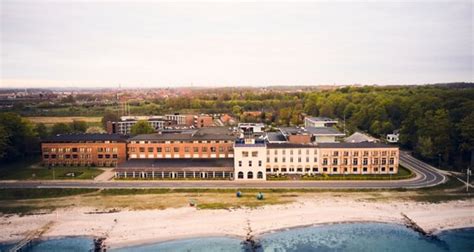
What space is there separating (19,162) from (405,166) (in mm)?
81176

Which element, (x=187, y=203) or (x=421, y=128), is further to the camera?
(x=421, y=128)

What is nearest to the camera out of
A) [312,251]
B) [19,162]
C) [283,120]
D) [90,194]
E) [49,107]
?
[312,251]

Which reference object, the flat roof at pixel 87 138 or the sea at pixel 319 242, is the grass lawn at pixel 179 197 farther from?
the flat roof at pixel 87 138

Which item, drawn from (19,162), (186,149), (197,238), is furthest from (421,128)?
(19,162)

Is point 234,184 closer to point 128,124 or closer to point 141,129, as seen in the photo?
point 141,129

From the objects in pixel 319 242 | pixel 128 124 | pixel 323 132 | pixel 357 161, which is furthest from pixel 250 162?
pixel 128 124

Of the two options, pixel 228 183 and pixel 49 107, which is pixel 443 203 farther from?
pixel 49 107

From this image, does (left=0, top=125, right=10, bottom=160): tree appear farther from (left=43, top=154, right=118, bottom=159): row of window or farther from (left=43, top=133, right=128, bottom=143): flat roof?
(left=43, top=154, right=118, bottom=159): row of window

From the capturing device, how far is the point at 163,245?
42031 millimetres

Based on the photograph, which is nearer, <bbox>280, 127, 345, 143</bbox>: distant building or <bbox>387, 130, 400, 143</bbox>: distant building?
<bbox>280, 127, 345, 143</bbox>: distant building

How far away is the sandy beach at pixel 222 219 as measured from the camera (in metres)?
44.8

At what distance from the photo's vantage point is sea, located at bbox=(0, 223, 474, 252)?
41.3 metres

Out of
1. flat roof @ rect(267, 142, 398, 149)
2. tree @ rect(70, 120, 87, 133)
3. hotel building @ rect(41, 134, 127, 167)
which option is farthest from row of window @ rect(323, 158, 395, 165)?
tree @ rect(70, 120, 87, 133)

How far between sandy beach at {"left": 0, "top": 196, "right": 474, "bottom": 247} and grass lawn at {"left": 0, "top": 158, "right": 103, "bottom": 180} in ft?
60.4
